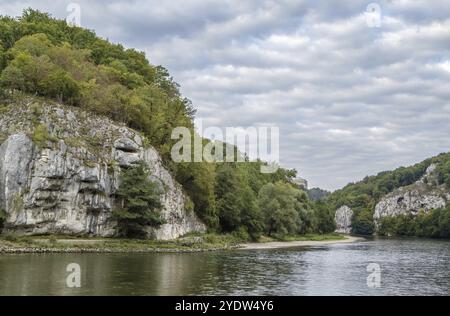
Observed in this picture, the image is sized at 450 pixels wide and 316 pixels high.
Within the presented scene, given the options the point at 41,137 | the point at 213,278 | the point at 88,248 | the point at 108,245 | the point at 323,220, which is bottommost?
the point at 213,278

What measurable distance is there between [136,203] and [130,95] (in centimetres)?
2598

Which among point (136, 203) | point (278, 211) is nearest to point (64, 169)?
point (136, 203)

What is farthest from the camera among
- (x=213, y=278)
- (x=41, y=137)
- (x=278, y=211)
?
(x=278, y=211)

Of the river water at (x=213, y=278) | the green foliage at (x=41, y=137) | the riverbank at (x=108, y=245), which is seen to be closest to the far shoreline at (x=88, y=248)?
the riverbank at (x=108, y=245)

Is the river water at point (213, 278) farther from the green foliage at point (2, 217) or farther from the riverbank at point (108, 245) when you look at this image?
the green foliage at point (2, 217)

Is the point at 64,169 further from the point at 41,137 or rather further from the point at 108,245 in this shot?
the point at 108,245

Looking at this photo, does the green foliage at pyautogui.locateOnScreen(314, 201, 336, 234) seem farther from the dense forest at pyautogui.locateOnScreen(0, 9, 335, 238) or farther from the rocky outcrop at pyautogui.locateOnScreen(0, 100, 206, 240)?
the rocky outcrop at pyautogui.locateOnScreen(0, 100, 206, 240)

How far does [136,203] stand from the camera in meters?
80.2

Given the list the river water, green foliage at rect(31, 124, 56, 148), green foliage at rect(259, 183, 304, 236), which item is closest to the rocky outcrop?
green foliage at rect(31, 124, 56, 148)

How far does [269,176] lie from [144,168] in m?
106

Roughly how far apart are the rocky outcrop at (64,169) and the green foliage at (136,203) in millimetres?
1610

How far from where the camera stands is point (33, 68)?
87.4m

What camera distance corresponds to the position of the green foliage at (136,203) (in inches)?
3199
